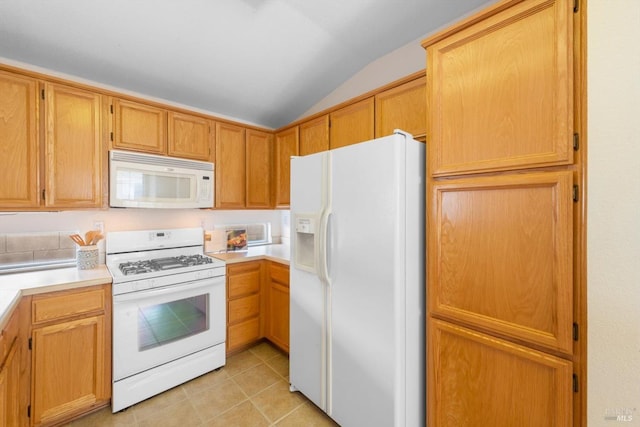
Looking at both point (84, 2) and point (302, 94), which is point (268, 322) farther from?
point (84, 2)

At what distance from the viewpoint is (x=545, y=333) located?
1030mm

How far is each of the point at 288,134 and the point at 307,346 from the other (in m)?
2.09

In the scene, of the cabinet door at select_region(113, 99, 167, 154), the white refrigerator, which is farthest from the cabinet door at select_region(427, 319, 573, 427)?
the cabinet door at select_region(113, 99, 167, 154)

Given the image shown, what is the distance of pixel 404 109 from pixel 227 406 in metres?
2.44

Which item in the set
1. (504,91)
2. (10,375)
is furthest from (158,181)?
(504,91)

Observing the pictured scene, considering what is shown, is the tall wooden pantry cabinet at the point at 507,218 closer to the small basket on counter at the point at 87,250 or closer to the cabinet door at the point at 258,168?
the cabinet door at the point at 258,168

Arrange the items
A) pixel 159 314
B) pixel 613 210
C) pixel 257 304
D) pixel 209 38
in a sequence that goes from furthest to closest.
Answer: pixel 257 304, pixel 209 38, pixel 159 314, pixel 613 210

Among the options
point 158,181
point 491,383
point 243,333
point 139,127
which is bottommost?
point 243,333

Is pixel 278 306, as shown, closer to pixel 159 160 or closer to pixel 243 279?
pixel 243 279

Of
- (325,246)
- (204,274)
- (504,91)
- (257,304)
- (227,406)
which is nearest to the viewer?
(504,91)

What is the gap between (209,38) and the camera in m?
2.06

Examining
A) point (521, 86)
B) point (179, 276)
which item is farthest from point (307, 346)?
point (521, 86)

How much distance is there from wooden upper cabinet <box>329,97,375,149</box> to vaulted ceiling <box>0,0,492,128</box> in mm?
577

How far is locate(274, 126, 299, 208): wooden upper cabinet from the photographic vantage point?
2.84m
